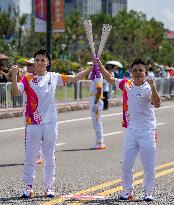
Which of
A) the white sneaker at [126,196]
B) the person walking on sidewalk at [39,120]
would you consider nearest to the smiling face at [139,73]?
the person walking on sidewalk at [39,120]

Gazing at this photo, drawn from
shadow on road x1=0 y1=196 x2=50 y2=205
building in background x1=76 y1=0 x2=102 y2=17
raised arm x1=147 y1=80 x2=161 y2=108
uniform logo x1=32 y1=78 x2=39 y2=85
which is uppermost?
building in background x1=76 y1=0 x2=102 y2=17

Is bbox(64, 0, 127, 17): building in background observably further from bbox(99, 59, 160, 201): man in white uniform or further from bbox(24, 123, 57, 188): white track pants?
bbox(99, 59, 160, 201): man in white uniform

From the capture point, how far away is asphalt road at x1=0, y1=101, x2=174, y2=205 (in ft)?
27.5

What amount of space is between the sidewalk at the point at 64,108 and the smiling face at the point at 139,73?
45.5 ft

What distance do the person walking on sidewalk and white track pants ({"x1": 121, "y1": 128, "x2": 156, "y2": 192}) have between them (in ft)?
3.03

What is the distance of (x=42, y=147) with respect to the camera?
837 centimetres

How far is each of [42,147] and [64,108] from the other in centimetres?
1614

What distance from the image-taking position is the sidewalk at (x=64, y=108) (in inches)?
859

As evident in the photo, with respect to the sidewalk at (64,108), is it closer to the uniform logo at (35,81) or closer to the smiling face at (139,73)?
the uniform logo at (35,81)

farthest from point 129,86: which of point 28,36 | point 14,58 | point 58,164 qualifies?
point 28,36

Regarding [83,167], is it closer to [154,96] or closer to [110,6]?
[154,96]

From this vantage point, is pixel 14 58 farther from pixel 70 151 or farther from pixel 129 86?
pixel 129 86

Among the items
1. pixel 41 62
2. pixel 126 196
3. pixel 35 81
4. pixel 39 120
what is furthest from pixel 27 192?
pixel 41 62

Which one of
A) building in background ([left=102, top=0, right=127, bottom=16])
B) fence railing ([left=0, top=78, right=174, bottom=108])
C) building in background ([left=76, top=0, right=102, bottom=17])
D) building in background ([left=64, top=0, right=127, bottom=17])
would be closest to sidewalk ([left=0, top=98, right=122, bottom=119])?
fence railing ([left=0, top=78, right=174, bottom=108])
